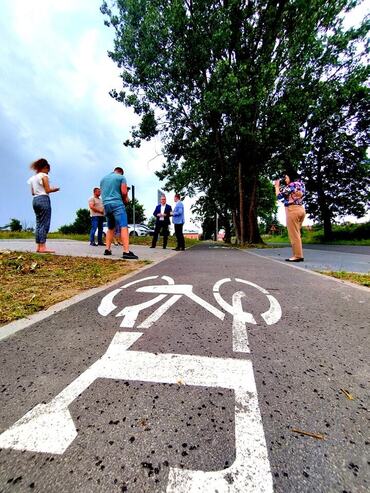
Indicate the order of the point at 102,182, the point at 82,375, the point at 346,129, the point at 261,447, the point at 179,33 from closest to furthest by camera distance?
the point at 261,447 → the point at 82,375 → the point at 102,182 → the point at 179,33 → the point at 346,129

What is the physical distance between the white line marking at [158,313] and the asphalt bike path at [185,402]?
24 mm

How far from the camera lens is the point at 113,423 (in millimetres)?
1220

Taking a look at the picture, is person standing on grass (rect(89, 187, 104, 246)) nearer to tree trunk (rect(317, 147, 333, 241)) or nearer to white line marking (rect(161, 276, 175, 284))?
white line marking (rect(161, 276, 175, 284))

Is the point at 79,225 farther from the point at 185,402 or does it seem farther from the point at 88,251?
the point at 185,402

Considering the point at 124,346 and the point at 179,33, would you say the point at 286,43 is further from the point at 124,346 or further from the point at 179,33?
the point at 124,346

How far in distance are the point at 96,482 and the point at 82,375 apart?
2.43 feet

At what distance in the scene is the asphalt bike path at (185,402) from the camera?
0.98 metres

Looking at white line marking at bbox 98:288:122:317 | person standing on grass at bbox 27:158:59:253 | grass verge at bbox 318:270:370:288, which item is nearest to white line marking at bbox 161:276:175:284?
white line marking at bbox 98:288:122:317

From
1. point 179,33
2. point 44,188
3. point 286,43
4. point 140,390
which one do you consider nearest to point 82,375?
point 140,390

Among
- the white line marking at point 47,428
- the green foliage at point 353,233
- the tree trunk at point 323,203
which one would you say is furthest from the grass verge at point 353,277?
the tree trunk at point 323,203

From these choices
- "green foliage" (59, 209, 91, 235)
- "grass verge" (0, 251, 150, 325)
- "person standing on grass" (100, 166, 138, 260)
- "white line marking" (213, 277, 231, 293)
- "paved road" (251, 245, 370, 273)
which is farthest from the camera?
"green foliage" (59, 209, 91, 235)

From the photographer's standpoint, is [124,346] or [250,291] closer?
[124,346]

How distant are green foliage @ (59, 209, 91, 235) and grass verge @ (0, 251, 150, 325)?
Answer: 50.0m

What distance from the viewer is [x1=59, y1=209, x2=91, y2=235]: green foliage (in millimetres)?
53797
